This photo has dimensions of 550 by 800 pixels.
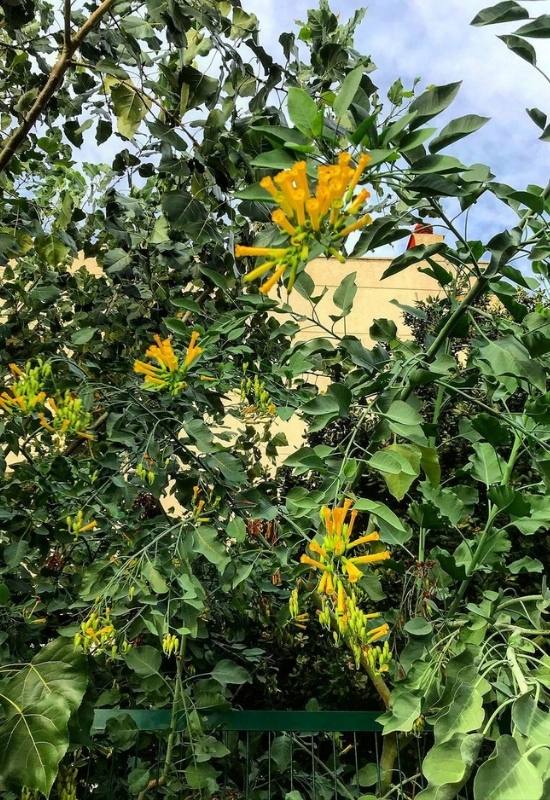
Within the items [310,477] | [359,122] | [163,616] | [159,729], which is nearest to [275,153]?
[359,122]

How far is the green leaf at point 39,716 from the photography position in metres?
1.43

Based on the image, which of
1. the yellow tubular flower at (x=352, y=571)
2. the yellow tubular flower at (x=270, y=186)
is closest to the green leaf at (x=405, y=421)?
the yellow tubular flower at (x=352, y=571)

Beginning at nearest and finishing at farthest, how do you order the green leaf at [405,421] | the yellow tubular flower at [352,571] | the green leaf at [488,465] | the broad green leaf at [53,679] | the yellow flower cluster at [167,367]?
the yellow tubular flower at [352,571] → the green leaf at [405,421] → the broad green leaf at [53,679] → the yellow flower cluster at [167,367] → the green leaf at [488,465]

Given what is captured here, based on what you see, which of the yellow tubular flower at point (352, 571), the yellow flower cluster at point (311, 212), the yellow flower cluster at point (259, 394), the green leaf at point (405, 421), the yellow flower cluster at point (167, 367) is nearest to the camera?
the yellow flower cluster at point (311, 212)

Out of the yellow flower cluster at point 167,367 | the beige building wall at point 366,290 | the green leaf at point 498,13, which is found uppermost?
the beige building wall at point 366,290

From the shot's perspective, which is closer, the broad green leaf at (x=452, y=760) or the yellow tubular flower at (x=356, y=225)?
the yellow tubular flower at (x=356, y=225)

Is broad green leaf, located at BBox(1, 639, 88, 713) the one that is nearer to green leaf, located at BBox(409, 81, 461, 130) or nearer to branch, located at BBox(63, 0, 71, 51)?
green leaf, located at BBox(409, 81, 461, 130)

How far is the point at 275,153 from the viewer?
3.51ft

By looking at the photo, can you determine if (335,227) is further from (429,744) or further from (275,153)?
(429,744)

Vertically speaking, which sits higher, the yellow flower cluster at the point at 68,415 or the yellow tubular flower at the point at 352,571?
the yellow tubular flower at the point at 352,571

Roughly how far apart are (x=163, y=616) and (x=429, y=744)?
147 centimetres

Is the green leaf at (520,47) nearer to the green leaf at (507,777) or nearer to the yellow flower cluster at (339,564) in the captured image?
the yellow flower cluster at (339,564)

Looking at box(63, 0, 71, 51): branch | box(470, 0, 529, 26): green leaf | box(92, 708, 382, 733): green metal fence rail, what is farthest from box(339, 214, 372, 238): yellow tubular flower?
box(92, 708, 382, 733): green metal fence rail

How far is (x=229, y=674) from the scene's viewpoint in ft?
6.85
